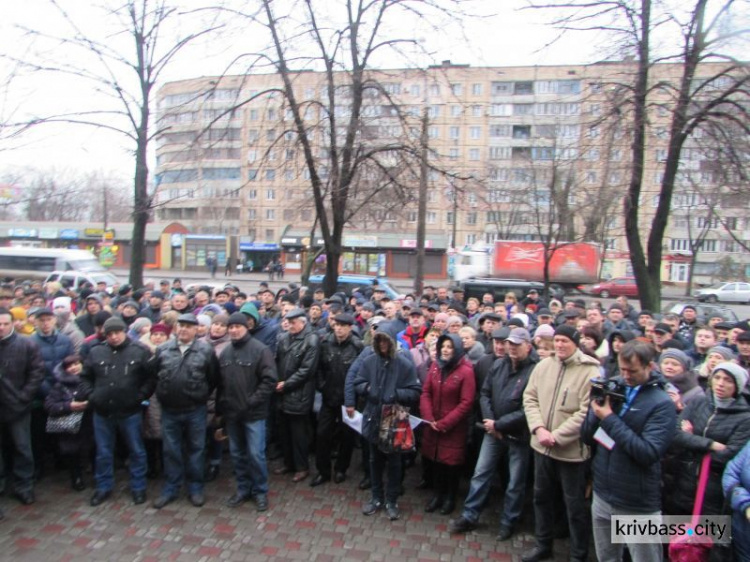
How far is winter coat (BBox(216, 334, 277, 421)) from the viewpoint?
493cm

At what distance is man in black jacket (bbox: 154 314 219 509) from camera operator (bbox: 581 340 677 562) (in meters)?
3.43

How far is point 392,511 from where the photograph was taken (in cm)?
481

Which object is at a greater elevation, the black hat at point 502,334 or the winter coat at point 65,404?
the black hat at point 502,334

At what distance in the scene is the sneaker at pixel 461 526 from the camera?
4551mm

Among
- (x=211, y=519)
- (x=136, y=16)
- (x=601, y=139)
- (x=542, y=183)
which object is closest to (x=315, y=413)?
(x=211, y=519)

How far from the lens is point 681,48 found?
31.8 ft

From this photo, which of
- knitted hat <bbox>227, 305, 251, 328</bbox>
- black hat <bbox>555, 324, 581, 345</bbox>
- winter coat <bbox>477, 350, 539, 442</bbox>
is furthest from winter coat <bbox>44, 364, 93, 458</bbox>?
black hat <bbox>555, 324, 581, 345</bbox>

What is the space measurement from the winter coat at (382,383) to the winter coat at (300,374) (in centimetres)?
65

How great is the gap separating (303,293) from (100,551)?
6.65 m

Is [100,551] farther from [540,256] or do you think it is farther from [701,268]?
[701,268]

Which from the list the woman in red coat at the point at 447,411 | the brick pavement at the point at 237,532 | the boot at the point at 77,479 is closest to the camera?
the brick pavement at the point at 237,532

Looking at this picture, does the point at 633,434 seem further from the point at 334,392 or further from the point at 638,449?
the point at 334,392

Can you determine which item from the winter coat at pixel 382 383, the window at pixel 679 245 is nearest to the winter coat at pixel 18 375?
the winter coat at pixel 382 383

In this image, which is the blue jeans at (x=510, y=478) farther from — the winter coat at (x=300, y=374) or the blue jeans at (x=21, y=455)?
the blue jeans at (x=21, y=455)
